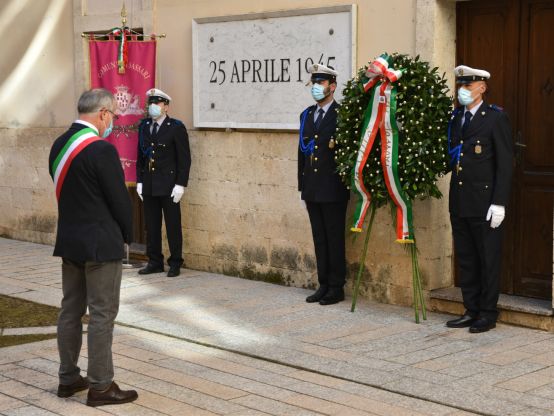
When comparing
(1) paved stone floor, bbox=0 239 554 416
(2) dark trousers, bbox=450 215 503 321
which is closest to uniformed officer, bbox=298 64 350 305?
(1) paved stone floor, bbox=0 239 554 416

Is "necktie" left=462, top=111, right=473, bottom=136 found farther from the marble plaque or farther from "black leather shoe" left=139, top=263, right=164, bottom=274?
"black leather shoe" left=139, top=263, right=164, bottom=274

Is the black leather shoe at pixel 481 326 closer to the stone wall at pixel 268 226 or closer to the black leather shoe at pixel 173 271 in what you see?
the stone wall at pixel 268 226

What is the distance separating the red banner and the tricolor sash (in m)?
4.38

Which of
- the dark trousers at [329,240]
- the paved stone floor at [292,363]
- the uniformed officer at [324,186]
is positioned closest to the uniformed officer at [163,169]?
the paved stone floor at [292,363]

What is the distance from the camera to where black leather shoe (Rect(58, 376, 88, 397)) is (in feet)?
18.7

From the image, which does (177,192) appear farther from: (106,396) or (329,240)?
(106,396)

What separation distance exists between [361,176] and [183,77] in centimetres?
319

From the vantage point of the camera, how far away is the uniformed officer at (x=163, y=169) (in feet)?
31.3

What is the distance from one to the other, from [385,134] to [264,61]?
2197mm

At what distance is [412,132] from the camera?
7184 mm

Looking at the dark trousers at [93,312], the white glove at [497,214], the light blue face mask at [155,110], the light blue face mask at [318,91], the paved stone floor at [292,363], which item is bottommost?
the paved stone floor at [292,363]

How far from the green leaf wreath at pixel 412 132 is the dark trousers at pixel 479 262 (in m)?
0.35

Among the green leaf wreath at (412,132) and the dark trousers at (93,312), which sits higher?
the green leaf wreath at (412,132)

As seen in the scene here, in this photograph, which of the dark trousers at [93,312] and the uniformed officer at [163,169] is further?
the uniformed officer at [163,169]
